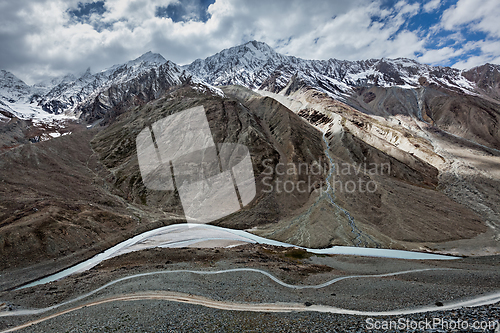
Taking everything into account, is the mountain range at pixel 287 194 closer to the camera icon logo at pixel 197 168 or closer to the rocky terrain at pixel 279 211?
the rocky terrain at pixel 279 211

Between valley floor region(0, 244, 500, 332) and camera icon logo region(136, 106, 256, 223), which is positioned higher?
camera icon logo region(136, 106, 256, 223)

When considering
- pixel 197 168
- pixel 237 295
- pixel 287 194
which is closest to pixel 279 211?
pixel 287 194

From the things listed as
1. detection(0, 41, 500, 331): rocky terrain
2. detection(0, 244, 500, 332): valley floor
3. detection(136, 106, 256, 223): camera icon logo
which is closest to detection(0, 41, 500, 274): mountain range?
detection(0, 41, 500, 331): rocky terrain

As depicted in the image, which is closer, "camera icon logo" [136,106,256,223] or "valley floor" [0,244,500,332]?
"valley floor" [0,244,500,332]

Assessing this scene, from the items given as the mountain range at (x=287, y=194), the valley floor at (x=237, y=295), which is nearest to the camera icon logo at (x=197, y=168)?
the mountain range at (x=287, y=194)

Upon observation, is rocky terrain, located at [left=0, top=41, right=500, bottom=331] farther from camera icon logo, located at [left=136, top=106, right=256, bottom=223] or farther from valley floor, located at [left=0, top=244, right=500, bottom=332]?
camera icon logo, located at [left=136, top=106, right=256, bottom=223]

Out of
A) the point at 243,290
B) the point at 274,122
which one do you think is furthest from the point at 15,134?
the point at 243,290

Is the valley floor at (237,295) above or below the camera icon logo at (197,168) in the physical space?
below

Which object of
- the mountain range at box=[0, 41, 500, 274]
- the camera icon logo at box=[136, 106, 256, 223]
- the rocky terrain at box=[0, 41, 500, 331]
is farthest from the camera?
the camera icon logo at box=[136, 106, 256, 223]

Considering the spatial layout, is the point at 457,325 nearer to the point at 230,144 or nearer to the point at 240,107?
the point at 230,144
